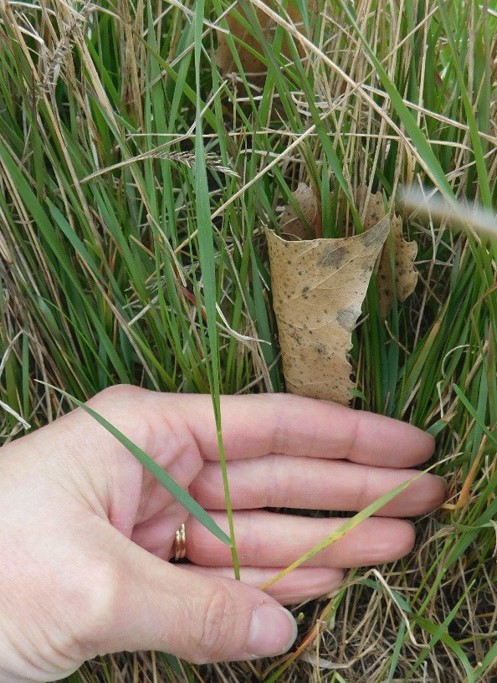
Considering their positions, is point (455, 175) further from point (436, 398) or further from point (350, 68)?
point (436, 398)

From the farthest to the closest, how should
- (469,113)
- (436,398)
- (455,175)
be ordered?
(436,398)
(455,175)
(469,113)

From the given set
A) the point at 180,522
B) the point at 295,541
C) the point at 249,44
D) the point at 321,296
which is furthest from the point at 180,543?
the point at 249,44

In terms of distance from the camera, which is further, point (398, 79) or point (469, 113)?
point (398, 79)

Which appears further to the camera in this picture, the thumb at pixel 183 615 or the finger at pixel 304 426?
the finger at pixel 304 426

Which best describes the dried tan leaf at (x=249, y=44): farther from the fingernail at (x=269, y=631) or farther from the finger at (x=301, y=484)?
the fingernail at (x=269, y=631)

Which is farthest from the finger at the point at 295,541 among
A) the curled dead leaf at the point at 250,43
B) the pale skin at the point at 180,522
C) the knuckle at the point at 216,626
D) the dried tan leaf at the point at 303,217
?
the curled dead leaf at the point at 250,43

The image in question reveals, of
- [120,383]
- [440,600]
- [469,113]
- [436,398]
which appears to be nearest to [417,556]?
[440,600]
